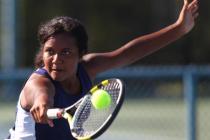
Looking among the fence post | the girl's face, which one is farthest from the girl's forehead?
the fence post

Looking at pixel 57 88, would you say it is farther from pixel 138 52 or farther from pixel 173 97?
pixel 173 97

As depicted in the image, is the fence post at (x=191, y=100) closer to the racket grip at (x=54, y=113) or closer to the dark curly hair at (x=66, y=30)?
the dark curly hair at (x=66, y=30)

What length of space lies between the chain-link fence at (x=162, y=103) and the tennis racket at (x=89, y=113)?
320 centimetres

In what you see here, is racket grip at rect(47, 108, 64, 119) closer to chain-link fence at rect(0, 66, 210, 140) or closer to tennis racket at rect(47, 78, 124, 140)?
tennis racket at rect(47, 78, 124, 140)

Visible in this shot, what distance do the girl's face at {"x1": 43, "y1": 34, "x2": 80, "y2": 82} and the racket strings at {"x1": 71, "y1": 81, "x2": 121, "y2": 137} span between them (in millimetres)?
249

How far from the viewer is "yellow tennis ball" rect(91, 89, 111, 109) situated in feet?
15.1

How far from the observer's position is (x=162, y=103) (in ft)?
29.9

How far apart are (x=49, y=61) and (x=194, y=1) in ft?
4.17

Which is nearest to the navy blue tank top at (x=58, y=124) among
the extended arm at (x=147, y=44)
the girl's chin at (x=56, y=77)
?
the girl's chin at (x=56, y=77)

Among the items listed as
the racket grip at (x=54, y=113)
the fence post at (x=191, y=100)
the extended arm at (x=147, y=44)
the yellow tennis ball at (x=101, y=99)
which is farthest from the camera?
the fence post at (x=191, y=100)

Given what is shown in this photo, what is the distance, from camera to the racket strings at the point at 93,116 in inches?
182

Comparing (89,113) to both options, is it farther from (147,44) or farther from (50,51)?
(147,44)

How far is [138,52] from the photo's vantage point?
18.5 feet

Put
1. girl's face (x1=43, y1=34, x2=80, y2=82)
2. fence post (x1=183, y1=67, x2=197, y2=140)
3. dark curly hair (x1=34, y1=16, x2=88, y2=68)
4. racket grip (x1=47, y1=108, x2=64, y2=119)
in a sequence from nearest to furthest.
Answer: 1. racket grip (x1=47, y1=108, x2=64, y2=119)
2. girl's face (x1=43, y1=34, x2=80, y2=82)
3. dark curly hair (x1=34, y1=16, x2=88, y2=68)
4. fence post (x1=183, y1=67, x2=197, y2=140)
